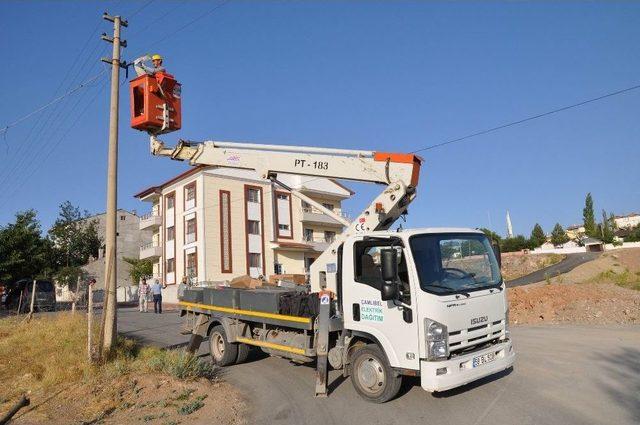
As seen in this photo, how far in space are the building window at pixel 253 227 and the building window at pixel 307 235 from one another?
18.7 feet

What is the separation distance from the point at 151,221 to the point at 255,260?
11.8m

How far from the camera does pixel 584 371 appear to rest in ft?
27.3

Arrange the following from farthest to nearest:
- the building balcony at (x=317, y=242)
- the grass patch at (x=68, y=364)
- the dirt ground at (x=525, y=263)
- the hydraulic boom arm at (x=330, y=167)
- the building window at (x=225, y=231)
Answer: the dirt ground at (x=525, y=263) → the building balcony at (x=317, y=242) → the building window at (x=225, y=231) → the grass patch at (x=68, y=364) → the hydraulic boom arm at (x=330, y=167)

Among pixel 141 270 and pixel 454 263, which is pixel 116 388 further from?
A: pixel 141 270

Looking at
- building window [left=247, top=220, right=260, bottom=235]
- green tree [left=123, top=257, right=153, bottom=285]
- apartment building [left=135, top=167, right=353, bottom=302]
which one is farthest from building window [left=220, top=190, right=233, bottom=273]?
green tree [left=123, top=257, right=153, bottom=285]

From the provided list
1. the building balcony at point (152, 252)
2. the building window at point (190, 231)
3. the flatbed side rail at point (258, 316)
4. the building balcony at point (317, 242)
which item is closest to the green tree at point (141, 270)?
the building balcony at point (152, 252)

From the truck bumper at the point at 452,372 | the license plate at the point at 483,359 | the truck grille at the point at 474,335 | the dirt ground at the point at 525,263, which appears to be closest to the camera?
the truck bumper at the point at 452,372

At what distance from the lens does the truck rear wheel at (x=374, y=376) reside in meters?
6.78

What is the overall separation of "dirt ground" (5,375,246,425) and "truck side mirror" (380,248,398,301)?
2742 millimetres

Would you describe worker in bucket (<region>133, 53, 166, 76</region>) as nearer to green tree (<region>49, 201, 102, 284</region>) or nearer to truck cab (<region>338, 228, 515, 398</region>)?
truck cab (<region>338, 228, 515, 398</region>)

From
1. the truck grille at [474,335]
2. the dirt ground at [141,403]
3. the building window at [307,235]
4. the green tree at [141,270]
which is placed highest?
the building window at [307,235]

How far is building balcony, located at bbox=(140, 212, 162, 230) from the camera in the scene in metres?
47.0

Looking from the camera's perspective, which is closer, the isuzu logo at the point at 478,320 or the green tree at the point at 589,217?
the isuzu logo at the point at 478,320

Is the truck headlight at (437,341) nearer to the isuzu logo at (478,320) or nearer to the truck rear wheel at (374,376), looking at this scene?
the isuzu logo at (478,320)
